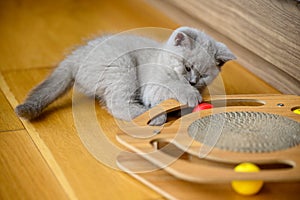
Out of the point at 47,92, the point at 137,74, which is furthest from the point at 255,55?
the point at 47,92

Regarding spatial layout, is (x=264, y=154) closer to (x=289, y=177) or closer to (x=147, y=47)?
(x=289, y=177)

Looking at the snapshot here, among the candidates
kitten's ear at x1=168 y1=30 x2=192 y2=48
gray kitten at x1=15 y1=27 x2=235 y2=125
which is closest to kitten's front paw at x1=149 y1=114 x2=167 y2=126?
gray kitten at x1=15 y1=27 x2=235 y2=125

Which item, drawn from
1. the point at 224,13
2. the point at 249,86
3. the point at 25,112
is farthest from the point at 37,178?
the point at 224,13

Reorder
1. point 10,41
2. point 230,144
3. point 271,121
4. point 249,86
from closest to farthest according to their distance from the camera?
point 230,144 → point 271,121 → point 249,86 → point 10,41

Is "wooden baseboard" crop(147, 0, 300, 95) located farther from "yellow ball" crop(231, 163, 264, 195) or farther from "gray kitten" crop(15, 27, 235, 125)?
"yellow ball" crop(231, 163, 264, 195)

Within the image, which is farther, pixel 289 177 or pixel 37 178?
pixel 37 178

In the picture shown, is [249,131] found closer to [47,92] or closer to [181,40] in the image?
[181,40]
